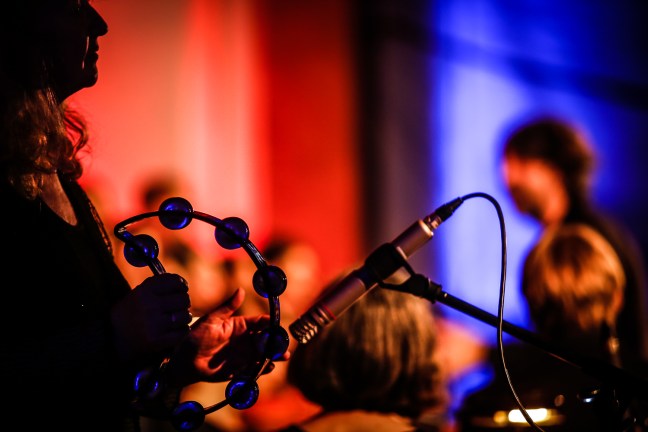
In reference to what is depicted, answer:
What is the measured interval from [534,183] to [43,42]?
6.96 ft

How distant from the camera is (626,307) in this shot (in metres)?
2.76

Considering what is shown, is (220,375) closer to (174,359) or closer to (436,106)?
(174,359)

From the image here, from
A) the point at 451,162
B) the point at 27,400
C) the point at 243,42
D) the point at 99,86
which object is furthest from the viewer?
the point at 243,42

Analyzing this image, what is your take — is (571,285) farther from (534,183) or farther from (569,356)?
(569,356)

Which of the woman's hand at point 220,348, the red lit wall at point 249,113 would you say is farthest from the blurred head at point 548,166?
the red lit wall at point 249,113

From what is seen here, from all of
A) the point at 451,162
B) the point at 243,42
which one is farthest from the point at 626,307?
the point at 243,42

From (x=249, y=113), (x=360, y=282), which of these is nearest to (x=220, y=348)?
(x=360, y=282)

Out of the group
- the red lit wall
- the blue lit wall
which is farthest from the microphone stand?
the red lit wall

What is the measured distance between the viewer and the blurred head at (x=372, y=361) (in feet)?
5.93

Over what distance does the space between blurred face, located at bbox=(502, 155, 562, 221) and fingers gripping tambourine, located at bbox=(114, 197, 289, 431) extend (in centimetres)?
191

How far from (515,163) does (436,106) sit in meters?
2.48

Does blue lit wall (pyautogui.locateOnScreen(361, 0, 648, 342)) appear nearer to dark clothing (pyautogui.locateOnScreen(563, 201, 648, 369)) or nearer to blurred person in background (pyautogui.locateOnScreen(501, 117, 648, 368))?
blurred person in background (pyautogui.locateOnScreen(501, 117, 648, 368))

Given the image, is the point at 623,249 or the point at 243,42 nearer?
the point at 623,249

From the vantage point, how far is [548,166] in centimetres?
295
